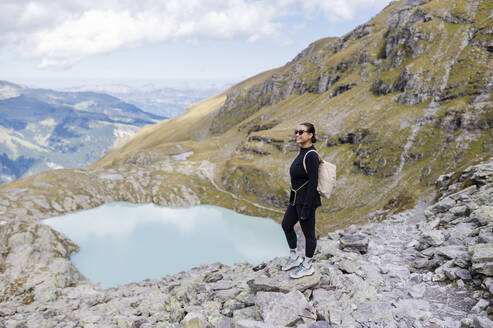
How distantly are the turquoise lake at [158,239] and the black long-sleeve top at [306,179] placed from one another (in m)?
67.0

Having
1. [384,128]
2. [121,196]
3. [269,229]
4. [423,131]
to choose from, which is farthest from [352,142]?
[121,196]

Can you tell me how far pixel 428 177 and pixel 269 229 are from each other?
2317 inches

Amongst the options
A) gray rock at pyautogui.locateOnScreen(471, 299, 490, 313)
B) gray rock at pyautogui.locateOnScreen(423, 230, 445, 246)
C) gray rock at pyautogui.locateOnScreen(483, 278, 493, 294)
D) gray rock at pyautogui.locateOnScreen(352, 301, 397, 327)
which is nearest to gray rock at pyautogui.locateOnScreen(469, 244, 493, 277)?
gray rock at pyautogui.locateOnScreen(483, 278, 493, 294)

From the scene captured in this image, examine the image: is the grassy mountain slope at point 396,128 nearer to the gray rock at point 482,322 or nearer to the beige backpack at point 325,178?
the beige backpack at point 325,178

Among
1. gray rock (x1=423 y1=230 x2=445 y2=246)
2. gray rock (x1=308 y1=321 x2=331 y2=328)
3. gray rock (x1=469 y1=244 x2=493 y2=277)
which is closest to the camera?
gray rock (x1=308 y1=321 x2=331 y2=328)

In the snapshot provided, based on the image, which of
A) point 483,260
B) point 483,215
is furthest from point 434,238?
point 483,260

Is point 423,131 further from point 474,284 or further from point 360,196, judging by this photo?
point 474,284

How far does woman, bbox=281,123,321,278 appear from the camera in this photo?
37.0 ft

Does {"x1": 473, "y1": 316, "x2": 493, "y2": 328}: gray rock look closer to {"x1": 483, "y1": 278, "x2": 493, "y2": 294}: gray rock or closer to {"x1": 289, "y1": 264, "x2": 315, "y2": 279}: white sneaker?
{"x1": 483, "y1": 278, "x2": 493, "y2": 294}: gray rock

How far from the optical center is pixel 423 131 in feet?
378

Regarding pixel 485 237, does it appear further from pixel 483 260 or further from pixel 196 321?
pixel 196 321

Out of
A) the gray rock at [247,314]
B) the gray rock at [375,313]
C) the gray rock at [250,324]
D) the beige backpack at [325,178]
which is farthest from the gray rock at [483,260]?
the gray rock at [247,314]

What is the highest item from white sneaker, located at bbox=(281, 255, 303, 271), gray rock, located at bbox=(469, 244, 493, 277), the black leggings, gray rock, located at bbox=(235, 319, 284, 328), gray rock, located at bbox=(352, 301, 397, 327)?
the black leggings

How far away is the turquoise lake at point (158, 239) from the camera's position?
75.4 m
